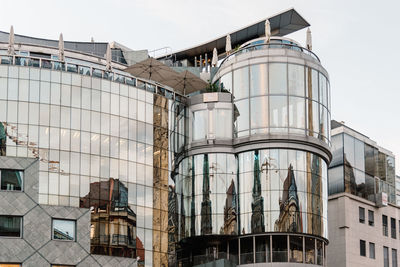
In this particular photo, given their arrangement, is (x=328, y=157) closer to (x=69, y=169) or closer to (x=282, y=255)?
(x=282, y=255)

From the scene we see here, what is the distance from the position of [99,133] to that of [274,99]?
1373 cm

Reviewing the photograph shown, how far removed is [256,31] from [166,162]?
79.7ft

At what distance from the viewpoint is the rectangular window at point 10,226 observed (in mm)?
Result: 48094

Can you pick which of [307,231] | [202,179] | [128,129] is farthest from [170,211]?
[307,231]

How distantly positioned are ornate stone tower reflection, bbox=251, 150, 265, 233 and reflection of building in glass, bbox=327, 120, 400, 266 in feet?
55.8

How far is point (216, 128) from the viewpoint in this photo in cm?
5681

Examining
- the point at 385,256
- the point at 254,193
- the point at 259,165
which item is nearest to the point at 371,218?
the point at 385,256

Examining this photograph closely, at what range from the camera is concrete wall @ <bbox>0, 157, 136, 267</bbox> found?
48.0 meters

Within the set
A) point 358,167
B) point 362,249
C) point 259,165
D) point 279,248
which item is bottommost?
point 279,248

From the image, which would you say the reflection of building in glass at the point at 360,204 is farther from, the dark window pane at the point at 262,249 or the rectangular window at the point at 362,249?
the dark window pane at the point at 262,249

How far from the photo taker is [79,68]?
5462cm

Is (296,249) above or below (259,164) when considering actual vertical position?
below

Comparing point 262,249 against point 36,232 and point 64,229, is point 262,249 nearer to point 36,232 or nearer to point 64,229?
point 64,229

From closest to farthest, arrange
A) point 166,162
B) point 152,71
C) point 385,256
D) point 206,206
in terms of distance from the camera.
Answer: point 206,206 → point 166,162 → point 152,71 → point 385,256
